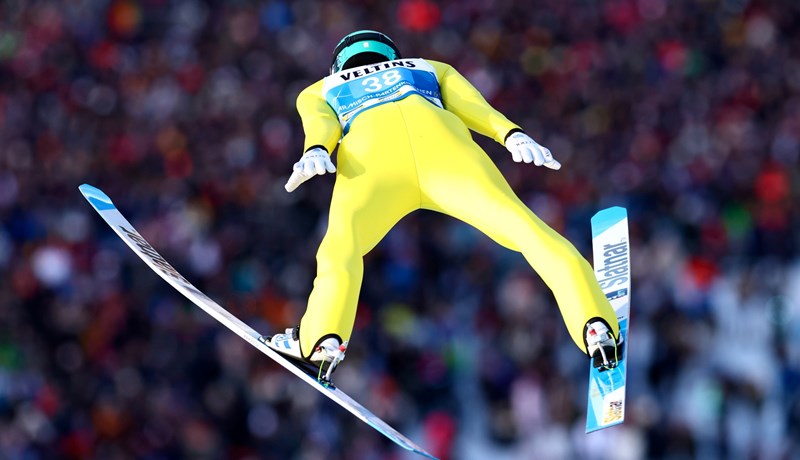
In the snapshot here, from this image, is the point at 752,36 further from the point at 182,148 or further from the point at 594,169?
the point at 182,148

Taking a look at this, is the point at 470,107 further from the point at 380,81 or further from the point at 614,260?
the point at 614,260

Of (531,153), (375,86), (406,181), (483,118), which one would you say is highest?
(375,86)

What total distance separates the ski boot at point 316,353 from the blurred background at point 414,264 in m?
3.91

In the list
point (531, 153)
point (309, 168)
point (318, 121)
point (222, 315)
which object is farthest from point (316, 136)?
point (222, 315)

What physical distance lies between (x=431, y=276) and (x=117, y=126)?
4148 millimetres

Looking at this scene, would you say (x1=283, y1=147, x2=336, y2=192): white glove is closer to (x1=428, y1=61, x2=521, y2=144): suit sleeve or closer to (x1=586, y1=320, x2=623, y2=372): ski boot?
(x1=428, y1=61, x2=521, y2=144): suit sleeve

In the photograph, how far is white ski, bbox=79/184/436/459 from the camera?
6816mm

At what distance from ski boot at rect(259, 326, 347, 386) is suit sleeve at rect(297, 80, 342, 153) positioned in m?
0.91

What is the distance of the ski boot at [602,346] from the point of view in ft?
21.2

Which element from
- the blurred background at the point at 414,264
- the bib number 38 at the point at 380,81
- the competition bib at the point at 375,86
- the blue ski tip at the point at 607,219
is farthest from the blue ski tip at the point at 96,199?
the blurred background at the point at 414,264

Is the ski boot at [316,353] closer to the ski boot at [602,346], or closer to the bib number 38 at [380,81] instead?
the ski boot at [602,346]

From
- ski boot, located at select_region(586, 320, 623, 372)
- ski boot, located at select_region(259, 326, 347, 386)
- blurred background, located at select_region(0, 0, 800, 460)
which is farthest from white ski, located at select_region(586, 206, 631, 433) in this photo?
blurred background, located at select_region(0, 0, 800, 460)

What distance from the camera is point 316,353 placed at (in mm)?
6648

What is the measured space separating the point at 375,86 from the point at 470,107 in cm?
50
